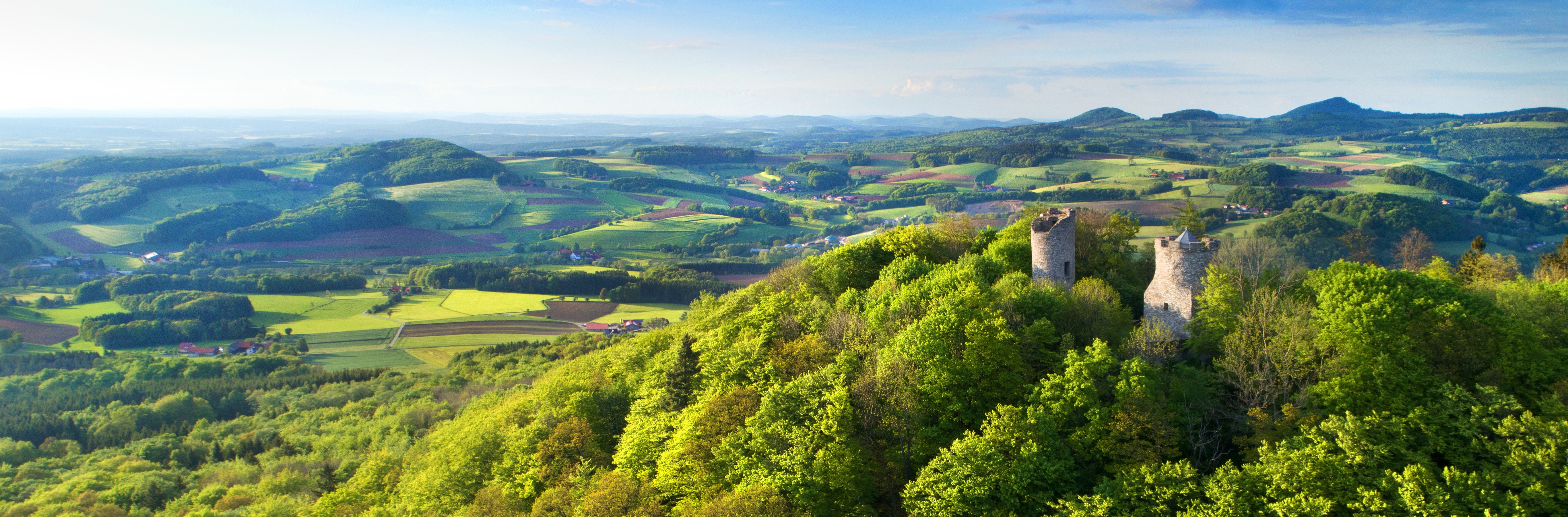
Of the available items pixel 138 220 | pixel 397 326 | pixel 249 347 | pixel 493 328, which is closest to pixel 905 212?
pixel 493 328

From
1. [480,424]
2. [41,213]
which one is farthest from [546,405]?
[41,213]

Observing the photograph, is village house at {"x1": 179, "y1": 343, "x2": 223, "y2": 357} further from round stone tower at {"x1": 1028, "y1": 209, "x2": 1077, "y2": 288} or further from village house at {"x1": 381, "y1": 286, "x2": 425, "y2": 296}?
round stone tower at {"x1": 1028, "y1": 209, "x2": 1077, "y2": 288}

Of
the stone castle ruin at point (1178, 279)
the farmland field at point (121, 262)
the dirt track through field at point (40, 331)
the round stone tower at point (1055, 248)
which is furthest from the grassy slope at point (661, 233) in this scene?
the stone castle ruin at point (1178, 279)

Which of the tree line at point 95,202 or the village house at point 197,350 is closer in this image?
the village house at point 197,350

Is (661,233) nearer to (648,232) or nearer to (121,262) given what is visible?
(648,232)

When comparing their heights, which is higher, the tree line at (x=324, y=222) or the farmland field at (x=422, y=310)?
the tree line at (x=324, y=222)

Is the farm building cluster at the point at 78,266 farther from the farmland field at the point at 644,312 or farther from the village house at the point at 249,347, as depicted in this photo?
the farmland field at the point at 644,312
